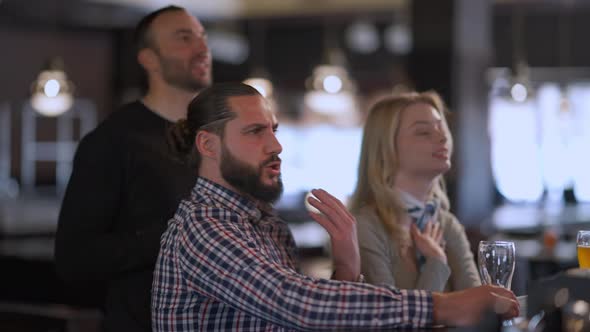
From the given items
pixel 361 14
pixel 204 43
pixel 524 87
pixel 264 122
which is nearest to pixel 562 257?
pixel 524 87

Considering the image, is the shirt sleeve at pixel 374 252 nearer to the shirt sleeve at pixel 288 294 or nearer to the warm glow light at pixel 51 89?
the shirt sleeve at pixel 288 294

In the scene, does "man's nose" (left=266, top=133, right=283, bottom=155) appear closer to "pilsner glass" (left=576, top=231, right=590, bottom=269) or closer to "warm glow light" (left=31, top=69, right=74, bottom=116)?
"pilsner glass" (left=576, top=231, right=590, bottom=269)

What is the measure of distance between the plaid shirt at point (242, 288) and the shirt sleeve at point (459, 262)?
0.80m

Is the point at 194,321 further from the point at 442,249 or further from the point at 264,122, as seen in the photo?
the point at 442,249

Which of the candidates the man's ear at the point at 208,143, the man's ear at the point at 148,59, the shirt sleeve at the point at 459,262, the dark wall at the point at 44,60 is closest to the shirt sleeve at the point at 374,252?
the shirt sleeve at the point at 459,262

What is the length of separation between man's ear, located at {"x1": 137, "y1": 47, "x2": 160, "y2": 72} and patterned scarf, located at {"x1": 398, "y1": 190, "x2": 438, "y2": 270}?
97cm

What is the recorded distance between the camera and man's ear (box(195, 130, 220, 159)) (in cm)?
222

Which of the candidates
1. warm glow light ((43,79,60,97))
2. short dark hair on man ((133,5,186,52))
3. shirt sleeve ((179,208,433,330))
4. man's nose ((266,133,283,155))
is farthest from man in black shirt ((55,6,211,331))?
warm glow light ((43,79,60,97))

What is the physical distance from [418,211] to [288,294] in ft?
3.38

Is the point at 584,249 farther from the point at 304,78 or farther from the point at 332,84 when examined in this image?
the point at 304,78

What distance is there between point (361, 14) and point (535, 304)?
9589 millimetres

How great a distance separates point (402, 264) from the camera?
275cm

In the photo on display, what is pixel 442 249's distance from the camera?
2777 mm

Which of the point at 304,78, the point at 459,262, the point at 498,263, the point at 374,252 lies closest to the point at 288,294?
the point at 498,263
